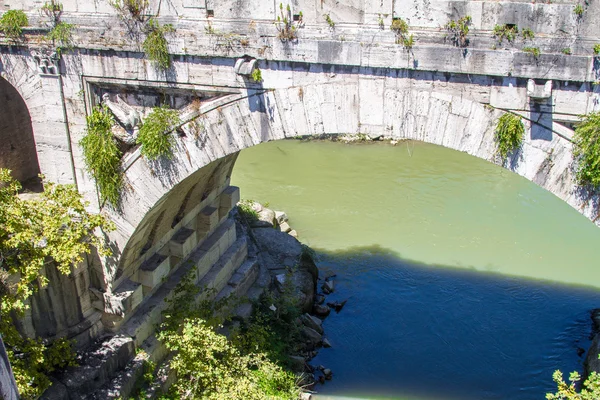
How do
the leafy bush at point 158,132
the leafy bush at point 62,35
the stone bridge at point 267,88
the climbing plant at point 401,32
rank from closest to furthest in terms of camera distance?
the stone bridge at point 267,88
the climbing plant at point 401,32
the leafy bush at point 158,132
the leafy bush at point 62,35

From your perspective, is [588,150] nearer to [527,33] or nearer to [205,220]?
[527,33]

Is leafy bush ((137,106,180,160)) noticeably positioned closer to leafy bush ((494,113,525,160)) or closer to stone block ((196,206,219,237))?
stone block ((196,206,219,237))

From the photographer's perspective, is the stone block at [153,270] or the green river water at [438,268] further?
the green river water at [438,268]

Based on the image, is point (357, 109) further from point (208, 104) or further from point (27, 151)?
point (27, 151)

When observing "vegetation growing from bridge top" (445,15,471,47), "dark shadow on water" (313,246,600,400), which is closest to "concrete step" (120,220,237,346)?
"dark shadow on water" (313,246,600,400)

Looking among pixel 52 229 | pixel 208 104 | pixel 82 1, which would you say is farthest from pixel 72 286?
pixel 82 1

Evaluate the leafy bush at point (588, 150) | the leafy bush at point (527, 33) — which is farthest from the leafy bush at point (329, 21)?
the leafy bush at point (588, 150)

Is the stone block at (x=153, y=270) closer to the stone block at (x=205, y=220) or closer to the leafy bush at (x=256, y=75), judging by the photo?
the stone block at (x=205, y=220)
